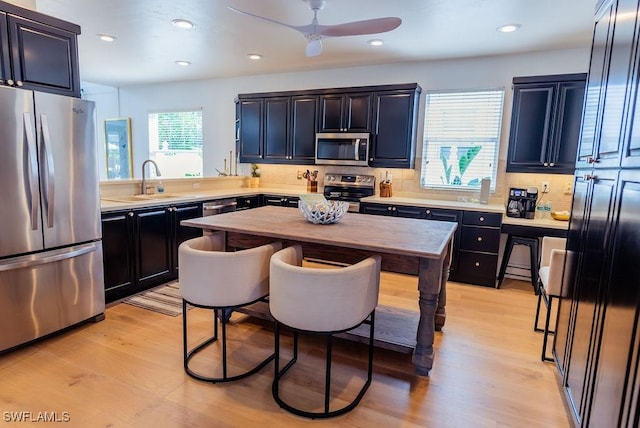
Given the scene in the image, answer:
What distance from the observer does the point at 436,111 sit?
183 inches

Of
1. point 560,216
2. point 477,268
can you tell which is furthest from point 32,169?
point 560,216

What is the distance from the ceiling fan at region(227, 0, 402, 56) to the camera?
243 centimetres

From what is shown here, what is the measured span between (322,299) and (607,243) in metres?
1.31

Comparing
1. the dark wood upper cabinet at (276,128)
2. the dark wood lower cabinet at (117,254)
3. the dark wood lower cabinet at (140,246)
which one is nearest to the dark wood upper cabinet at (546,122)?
the dark wood upper cabinet at (276,128)

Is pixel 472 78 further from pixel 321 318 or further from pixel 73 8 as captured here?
pixel 73 8

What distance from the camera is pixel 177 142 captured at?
21.6 feet

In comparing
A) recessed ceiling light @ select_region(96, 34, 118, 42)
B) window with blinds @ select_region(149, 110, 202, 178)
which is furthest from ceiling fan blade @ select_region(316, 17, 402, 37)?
window with blinds @ select_region(149, 110, 202, 178)

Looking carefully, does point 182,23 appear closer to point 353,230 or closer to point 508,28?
point 353,230

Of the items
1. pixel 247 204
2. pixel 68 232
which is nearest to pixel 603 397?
pixel 68 232

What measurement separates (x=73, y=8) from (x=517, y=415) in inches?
176

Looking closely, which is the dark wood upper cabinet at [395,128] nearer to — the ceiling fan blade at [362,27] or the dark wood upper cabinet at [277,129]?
the dark wood upper cabinet at [277,129]

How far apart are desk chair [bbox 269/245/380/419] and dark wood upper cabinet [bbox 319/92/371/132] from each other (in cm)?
304

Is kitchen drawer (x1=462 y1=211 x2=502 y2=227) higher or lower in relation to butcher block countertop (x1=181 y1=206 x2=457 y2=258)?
lower

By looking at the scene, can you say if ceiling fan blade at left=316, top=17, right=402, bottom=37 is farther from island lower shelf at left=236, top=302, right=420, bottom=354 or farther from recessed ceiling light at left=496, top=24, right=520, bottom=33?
island lower shelf at left=236, top=302, right=420, bottom=354
